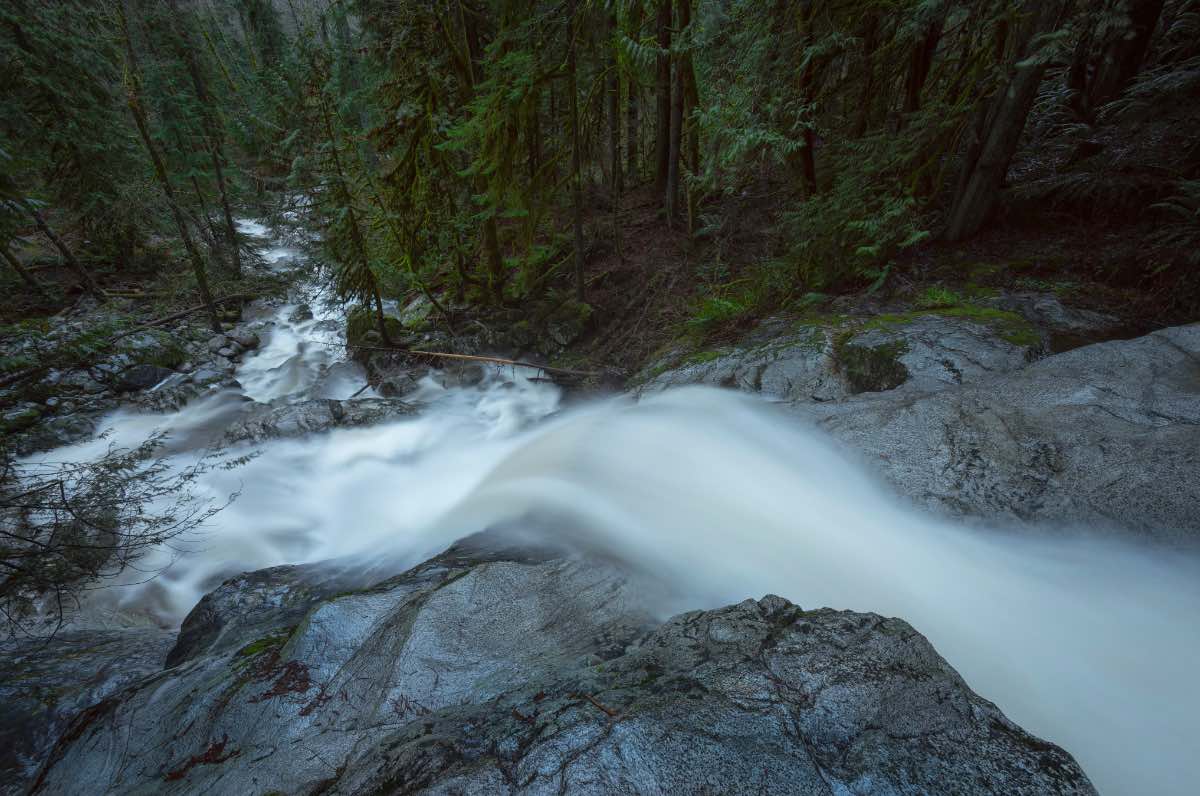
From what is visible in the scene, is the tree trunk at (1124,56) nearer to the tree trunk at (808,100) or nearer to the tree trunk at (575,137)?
the tree trunk at (808,100)

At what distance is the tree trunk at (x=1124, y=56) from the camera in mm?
5691

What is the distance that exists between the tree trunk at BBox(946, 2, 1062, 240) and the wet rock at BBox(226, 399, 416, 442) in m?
8.78

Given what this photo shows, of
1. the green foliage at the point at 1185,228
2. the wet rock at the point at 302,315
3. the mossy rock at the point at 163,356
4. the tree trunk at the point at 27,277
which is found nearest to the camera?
the green foliage at the point at 1185,228

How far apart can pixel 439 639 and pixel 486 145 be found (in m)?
8.17

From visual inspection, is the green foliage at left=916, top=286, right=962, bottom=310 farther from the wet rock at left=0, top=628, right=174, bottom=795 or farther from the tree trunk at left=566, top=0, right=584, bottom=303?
the wet rock at left=0, top=628, right=174, bottom=795

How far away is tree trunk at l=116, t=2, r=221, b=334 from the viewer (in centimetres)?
890

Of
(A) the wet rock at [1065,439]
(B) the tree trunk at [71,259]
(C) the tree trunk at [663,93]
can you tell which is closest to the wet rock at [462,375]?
(C) the tree trunk at [663,93]

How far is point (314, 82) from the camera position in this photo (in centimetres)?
772

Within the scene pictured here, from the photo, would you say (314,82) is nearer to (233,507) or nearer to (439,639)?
(233,507)

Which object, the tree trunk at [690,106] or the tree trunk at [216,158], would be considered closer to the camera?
the tree trunk at [690,106]

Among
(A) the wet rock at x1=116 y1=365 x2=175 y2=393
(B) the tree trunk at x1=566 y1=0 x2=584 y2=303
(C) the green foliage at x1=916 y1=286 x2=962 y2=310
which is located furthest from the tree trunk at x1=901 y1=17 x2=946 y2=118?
(A) the wet rock at x1=116 y1=365 x2=175 y2=393

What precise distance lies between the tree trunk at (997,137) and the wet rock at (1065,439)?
2.67 meters

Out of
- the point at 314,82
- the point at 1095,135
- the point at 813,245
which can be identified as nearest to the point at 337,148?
the point at 314,82

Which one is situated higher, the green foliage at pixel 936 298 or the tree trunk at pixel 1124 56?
the tree trunk at pixel 1124 56
